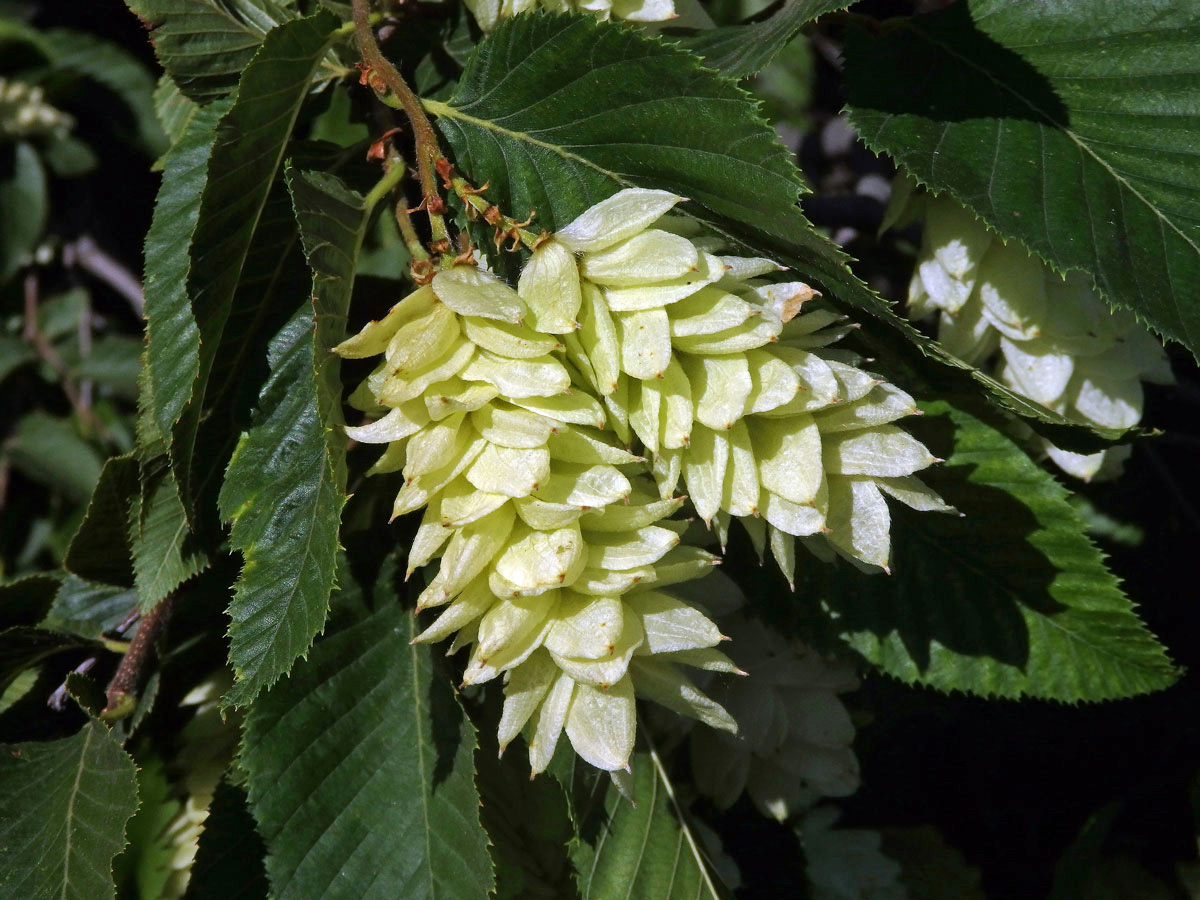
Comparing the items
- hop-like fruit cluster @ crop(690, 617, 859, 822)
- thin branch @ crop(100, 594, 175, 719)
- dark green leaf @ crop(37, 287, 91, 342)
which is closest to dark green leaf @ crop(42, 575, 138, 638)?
thin branch @ crop(100, 594, 175, 719)

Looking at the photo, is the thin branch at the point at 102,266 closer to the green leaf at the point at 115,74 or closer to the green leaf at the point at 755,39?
the green leaf at the point at 115,74

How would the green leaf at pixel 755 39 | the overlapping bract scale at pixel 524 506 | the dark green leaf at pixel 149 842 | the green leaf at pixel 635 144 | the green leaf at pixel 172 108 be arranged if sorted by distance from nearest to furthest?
the overlapping bract scale at pixel 524 506, the green leaf at pixel 635 144, the green leaf at pixel 755 39, the dark green leaf at pixel 149 842, the green leaf at pixel 172 108

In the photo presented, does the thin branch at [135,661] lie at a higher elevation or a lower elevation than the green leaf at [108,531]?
lower

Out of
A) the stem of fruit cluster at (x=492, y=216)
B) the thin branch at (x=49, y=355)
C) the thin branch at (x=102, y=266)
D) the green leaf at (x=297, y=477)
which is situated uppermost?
the stem of fruit cluster at (x=492, y=216)

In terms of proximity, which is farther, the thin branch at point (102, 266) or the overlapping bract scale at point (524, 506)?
the thin branch at point (102, 266)

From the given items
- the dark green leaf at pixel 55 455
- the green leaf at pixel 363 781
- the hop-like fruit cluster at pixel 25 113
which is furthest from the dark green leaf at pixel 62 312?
the green leaf at pixel 363 781

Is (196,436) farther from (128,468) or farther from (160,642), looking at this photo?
(160,642)

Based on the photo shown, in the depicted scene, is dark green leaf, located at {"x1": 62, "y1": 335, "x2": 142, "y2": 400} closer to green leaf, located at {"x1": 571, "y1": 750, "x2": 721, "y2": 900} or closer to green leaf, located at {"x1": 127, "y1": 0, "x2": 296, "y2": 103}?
green leaf, located at {"x1": 127, "y1": 0, "x2": 296, "y2": 103}

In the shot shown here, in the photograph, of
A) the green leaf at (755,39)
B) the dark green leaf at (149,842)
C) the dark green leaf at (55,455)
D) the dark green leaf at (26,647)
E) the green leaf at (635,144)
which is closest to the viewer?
the green leaf at (635,144)

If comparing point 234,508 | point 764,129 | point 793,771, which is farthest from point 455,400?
point 793,771
